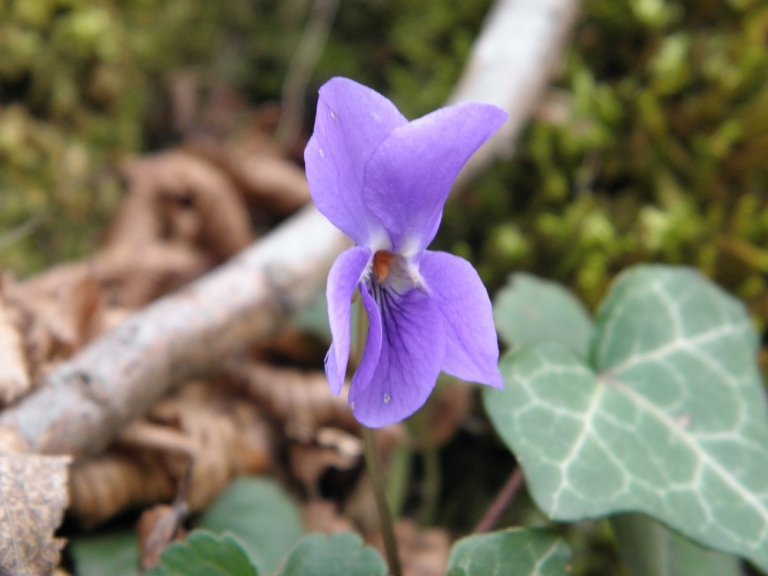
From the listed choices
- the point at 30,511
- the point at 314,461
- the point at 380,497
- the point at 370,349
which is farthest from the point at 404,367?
the point at 314,461

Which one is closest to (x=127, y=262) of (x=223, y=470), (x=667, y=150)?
(x=223, y=470)

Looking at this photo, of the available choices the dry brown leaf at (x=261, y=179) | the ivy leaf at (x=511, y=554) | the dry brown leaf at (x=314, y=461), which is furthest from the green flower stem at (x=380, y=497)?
the dry brown leaf at (x=261, y=179)

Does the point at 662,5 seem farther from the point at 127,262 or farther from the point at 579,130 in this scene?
the point at 127,262

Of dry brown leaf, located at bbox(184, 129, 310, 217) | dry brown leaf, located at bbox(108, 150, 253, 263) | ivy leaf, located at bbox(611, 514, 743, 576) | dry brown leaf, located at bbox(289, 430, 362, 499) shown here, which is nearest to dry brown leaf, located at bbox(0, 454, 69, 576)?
dry brown leaf, located at bbox(289, 430, 362, 499)

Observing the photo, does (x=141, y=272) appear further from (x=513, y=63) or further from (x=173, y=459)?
(x=513, y=63)

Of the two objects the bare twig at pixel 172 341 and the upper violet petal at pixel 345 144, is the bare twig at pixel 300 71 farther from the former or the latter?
the upper violet petal at pixel 345 144
